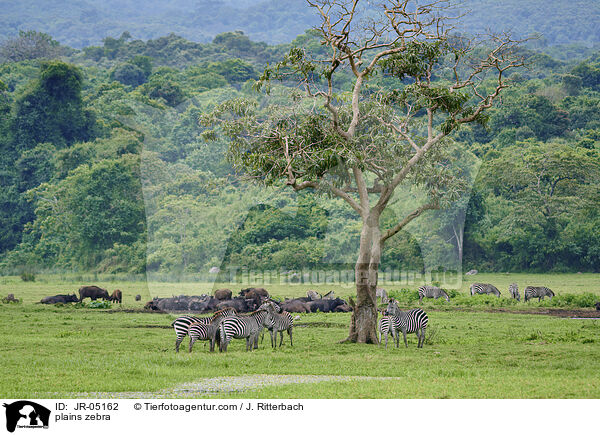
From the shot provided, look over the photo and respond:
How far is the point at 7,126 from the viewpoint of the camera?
6259 centimetres

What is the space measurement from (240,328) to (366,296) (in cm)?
339

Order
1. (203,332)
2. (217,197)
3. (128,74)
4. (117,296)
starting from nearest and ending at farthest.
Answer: (203,332) → (117,296) → (217,197) → (128,74)

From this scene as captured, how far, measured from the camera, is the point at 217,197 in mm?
47406

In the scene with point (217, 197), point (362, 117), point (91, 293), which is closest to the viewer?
point (362, 117)

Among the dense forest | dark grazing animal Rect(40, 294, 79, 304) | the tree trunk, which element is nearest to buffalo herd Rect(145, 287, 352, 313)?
dark grazing animal Rect(40, 294, 79, 304)

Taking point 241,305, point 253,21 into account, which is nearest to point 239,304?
point 241,305

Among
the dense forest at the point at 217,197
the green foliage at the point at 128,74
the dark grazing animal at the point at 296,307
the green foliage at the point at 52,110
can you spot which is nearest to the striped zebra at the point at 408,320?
the dark grazing animal at the point at 296,307

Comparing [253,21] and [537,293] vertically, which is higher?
[253,21]

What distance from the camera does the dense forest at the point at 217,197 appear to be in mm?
45406

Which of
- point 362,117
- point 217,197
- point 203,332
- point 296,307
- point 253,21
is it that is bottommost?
point 296,307

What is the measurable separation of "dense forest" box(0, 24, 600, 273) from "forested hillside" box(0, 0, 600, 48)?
6836 cm
